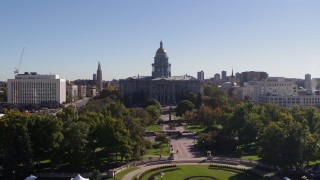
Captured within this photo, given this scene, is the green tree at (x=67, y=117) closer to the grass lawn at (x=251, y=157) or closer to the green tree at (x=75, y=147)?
the green tree at (x=75, y=147)

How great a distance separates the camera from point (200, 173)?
66.8 meters

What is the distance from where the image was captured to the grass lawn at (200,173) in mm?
64625

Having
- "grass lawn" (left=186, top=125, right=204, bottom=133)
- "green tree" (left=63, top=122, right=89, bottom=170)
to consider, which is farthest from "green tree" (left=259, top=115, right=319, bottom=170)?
"grass lawn" (left=186, top=125, right=204, bottom=133)

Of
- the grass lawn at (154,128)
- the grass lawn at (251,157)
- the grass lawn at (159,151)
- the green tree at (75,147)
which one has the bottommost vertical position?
the grass lawn at (251,157)

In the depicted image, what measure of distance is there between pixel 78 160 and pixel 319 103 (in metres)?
121

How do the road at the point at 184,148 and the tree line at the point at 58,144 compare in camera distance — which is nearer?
the tree line at the point at 58,144

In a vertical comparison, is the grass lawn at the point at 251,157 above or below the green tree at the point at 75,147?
below

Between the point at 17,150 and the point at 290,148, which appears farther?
the point at 17,150

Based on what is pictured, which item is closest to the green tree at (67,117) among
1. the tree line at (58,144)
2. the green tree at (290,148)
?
the tree line at (58,144)

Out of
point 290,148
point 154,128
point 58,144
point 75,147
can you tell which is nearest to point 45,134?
point 58,144

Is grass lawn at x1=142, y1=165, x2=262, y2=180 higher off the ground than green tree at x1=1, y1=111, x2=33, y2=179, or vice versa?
green tree at x1=1, y1=111, x2=33, y2=179

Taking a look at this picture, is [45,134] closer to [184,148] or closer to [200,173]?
[200,173]

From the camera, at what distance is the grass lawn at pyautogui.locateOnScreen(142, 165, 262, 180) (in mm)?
64625

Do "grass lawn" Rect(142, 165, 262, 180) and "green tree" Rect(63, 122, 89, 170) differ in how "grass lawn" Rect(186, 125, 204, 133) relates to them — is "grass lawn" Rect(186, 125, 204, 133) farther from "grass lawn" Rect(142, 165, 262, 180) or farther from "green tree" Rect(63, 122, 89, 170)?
"green tree" Rect(63, 122, 89, 170)
